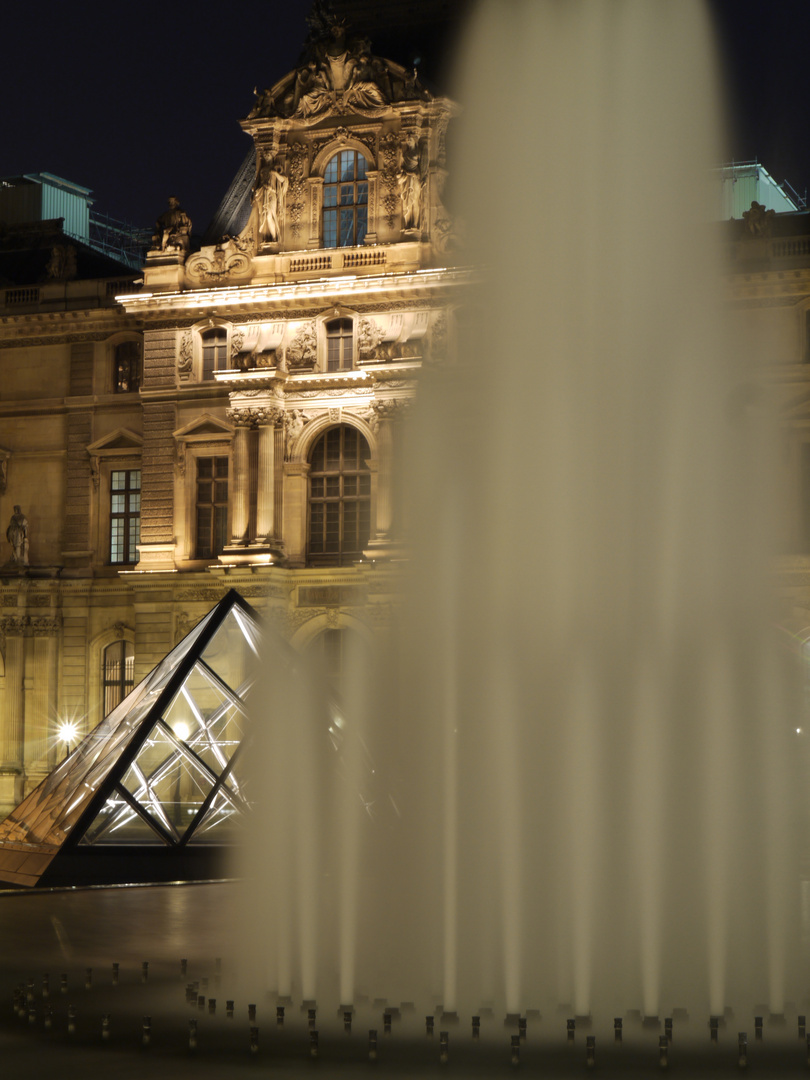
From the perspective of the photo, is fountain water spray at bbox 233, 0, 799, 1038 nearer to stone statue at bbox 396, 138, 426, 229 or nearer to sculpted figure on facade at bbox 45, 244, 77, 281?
stone statue at bbox 396, 138, 426, 229

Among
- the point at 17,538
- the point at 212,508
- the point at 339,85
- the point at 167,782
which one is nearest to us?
the point at 167,782

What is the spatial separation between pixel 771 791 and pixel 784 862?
2.26 ft

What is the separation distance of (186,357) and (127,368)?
2.72 metres

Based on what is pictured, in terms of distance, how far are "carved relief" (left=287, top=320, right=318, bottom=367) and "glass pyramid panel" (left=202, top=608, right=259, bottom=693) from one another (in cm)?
1347

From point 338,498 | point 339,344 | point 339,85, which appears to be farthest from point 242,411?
point 339,85

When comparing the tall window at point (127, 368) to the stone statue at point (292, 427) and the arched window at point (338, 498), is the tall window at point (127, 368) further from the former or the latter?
the arched window at point (338, 498)

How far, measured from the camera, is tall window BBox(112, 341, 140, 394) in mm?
41312

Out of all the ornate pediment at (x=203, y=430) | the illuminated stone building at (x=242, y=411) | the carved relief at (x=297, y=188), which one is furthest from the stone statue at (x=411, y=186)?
the ornate pediment at (x=203, y=430)

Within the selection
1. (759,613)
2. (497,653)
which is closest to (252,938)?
(497,653)

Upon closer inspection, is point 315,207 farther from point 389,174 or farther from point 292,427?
point 292,427

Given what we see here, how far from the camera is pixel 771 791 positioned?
13117 millimetres

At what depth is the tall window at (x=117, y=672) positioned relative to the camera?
132 ft

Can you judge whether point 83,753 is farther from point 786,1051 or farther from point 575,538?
point 786,1051

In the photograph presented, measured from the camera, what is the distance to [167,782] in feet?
78.1
